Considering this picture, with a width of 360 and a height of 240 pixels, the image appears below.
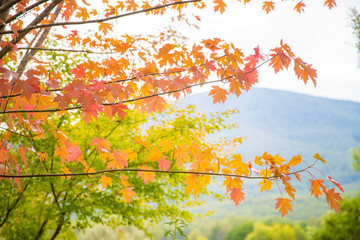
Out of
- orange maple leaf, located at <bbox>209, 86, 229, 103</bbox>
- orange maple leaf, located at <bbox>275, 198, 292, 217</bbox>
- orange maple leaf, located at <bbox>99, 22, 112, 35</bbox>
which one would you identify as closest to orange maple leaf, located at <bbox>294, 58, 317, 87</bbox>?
orange maple leaf, located at <bbox>209, 86, 229, 103</bbox>

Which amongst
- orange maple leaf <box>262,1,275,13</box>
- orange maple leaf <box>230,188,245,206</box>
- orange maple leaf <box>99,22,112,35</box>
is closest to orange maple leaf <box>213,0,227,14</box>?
orange maple leaf <box>262,1,275,13</box>

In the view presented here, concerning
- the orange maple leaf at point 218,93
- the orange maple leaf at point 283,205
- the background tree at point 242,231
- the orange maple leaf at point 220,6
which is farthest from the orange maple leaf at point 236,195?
the background tree at point 242,231

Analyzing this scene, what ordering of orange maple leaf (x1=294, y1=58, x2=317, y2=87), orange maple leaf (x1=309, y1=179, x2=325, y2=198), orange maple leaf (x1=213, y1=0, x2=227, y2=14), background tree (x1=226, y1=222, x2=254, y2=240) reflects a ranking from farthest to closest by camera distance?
background tree (x1=226, y1=222, x2=254, y2=240) → orange maple leaf (x1=213, y1=0, x2=227, y2=14) → orange maple leaf (x1=294, y1=58, x2=317, y2=87) → orange maple leaf (x1=309, y1=179, x2=325, y2=198)

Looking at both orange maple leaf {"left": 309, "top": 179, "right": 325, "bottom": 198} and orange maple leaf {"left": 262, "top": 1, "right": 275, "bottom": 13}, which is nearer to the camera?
orange maple leaf {"left": 309, "top": 179, "right": 325, "bottom": 198}

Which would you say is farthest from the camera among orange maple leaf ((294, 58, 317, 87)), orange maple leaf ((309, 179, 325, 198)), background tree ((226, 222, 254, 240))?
background tree ((226, 222, 254, 240))

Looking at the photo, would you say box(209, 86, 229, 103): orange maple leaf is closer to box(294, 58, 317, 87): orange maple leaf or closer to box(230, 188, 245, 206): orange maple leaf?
box(294, 58, 317, 87): orange maple leaf

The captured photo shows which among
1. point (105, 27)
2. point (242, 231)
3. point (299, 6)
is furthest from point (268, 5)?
point (242, 231)

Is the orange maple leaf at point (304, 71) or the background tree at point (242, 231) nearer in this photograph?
the orange maple leaf at point (304, 71)

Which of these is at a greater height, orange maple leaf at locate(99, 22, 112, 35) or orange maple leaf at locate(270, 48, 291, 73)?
orange maple leaf at locate(99, 22, 112, 35)

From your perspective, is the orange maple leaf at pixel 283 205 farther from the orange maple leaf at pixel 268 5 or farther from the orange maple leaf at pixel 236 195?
the orange maple leaf at pixel 268 5

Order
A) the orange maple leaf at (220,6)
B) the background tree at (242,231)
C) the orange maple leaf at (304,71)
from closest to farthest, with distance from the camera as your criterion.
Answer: the orange maple leaf at (304,71), the orange maple leaf at (220,6), the background tree at (242,231)

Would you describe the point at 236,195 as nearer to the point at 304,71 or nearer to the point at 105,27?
the point at 304,71

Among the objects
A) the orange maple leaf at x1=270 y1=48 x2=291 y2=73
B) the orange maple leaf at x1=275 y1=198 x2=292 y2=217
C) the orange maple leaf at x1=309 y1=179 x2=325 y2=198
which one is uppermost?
the orange maple leaf at x1=270 y1=48 x2=291 y2=73

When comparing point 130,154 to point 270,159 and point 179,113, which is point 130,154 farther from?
point 179,113
